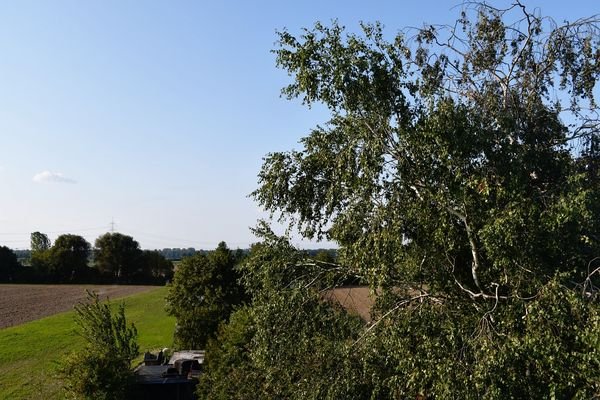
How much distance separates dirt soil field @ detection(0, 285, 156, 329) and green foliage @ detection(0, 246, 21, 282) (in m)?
14.8

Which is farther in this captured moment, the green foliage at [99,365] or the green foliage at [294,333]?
the green foliage at [99,365]

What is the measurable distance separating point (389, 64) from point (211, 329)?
19215 mm

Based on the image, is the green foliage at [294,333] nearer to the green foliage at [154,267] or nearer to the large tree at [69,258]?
the large tree at [69,258]

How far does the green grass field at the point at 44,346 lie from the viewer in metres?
23.4

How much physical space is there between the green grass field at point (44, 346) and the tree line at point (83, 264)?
49.2 meters

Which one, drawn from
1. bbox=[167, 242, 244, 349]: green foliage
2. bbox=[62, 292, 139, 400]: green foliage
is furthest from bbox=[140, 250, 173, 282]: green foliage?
bbox=[62, 292, 139, 400]: green foliage

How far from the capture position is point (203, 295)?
28.1m

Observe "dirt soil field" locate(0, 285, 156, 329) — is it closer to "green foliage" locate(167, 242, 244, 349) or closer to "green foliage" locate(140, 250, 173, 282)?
"green foliage" locate(167, 242, 244, 349)

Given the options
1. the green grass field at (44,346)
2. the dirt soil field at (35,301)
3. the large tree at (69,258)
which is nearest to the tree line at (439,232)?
the green grass field at (44,346)

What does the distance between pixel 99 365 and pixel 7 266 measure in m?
96.9

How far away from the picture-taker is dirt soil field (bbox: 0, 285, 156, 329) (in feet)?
178

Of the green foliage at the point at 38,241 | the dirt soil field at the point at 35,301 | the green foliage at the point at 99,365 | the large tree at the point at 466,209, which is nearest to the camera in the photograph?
the large tree at the point at 466,209

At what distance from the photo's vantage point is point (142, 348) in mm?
35500

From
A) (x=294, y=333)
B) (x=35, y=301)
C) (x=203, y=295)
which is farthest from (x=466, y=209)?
(x=35, y=301)
